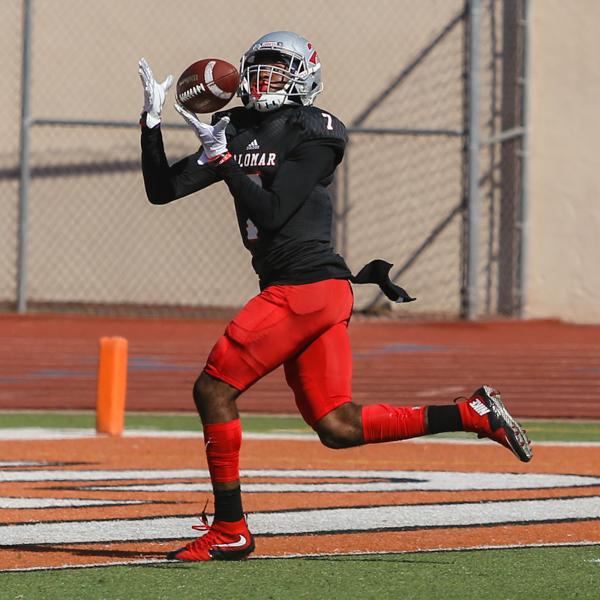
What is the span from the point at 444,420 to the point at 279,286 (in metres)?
0.81

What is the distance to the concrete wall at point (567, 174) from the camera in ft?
54.7

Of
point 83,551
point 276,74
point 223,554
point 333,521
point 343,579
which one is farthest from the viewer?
point 333,521

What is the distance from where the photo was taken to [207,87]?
5.97 meters

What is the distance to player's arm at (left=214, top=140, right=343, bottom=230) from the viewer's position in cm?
571

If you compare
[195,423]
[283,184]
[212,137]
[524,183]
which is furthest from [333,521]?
[524,183]

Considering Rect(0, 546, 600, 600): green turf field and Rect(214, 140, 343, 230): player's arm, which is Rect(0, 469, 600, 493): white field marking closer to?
Rect(0, 546, 600, 600): green turf field

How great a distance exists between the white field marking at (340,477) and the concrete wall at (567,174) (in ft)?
26.4

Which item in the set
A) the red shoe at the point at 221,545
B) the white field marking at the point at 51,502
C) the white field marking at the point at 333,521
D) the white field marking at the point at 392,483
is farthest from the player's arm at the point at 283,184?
the white field marking at the point at 392,483

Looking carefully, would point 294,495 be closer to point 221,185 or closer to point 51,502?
point 51,502

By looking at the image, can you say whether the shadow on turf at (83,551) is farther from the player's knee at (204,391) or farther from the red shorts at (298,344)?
the red shorts at (298,344)

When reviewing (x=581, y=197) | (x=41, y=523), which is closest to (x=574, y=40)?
(x=581, y=197)

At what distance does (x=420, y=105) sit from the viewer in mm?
16609

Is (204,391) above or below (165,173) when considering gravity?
below

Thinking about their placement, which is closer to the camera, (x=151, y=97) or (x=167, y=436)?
(x=151, y=97)
